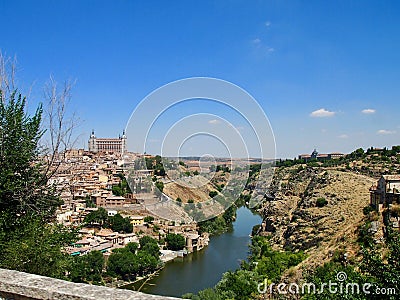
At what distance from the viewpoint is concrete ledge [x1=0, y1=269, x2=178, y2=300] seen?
4.68ft

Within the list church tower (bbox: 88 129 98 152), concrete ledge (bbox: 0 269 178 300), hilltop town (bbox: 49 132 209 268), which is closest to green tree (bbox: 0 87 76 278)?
concrete ledge (bbox: 0 269 178 300)

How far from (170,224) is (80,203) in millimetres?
7499

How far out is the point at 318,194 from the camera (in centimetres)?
1939

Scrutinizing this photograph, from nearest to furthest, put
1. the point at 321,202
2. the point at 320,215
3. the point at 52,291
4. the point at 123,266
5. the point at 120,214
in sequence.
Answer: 1. the point at 52,291
2. the point at 123,266
3. the point at 320,215
4. the point at 321,202
5. the point at 120,214

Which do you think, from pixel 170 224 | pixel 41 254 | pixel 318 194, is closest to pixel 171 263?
pixel 170 224

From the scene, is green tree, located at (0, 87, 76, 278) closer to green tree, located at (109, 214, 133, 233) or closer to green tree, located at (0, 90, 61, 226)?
green tree, located at (0, 90, 61, 226)

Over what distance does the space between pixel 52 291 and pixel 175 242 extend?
2033cm

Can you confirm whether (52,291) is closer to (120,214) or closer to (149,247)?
(149,247)

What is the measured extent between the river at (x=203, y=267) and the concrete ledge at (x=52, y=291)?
1211 centimetres

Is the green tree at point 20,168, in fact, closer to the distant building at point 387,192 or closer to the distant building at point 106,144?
the distant building at point 387,192

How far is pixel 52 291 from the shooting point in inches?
57.0

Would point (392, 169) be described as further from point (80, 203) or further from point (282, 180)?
point (80, 203)

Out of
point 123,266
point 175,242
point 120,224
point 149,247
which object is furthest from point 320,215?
point 120,224

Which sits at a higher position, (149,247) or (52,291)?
(52,291)
